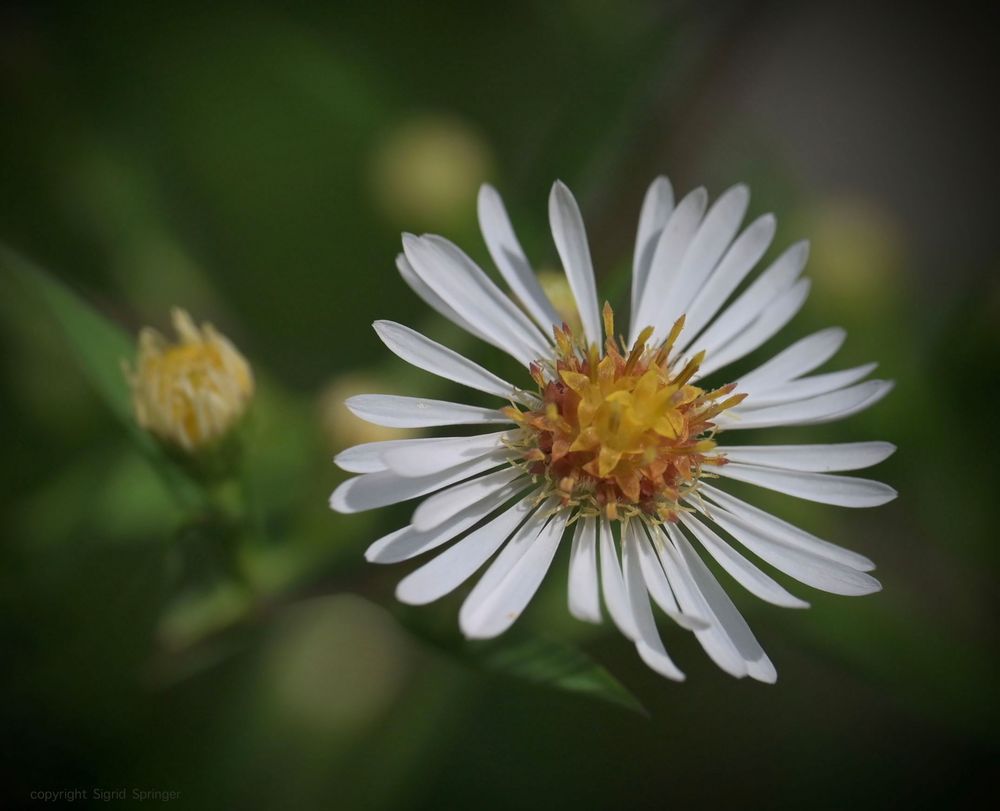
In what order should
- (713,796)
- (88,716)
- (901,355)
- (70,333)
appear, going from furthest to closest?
(713,796)
(901,355)
(88,716)
(70,333)

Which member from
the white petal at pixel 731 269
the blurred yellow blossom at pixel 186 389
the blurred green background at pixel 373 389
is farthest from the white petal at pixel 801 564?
the blurred yellow blossom at pixel 186 389

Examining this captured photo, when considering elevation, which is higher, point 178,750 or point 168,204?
point 168,204

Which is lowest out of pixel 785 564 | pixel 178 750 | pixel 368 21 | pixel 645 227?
pixel 178 750

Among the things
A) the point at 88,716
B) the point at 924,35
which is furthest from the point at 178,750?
the point at 924,35

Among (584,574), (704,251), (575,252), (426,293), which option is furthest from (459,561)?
(704,251)

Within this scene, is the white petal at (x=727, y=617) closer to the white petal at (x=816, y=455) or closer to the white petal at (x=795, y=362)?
the white petal at (x=816, y=455)

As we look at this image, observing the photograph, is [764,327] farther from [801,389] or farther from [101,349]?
[101,349]

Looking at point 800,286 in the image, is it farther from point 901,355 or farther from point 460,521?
point 901,355
